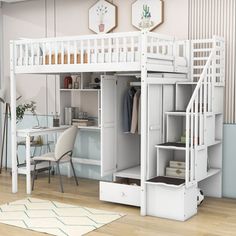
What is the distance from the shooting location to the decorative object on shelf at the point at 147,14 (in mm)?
5773

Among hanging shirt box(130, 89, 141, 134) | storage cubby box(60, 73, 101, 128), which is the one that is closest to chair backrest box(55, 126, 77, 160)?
storage cubby box(60, 73, 101, 128)

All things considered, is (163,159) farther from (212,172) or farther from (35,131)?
(35,131)

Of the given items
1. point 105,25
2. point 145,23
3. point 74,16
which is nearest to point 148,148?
point 145,23

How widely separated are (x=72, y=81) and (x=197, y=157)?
247 centimetres

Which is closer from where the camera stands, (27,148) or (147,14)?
(27,148)

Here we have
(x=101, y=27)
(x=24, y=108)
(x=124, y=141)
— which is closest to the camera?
(x=124, y=141)

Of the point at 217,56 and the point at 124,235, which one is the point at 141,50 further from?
the point at 124,235

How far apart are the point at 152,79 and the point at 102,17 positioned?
1.96 metres

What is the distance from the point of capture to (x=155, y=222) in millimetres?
4457

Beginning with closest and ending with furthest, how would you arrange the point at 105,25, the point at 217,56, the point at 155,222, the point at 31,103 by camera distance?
1. the point at 155,222
2. the point at 217,56
3. the point at 105,25
4. the point at 31,103

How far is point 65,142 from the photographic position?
5656mm

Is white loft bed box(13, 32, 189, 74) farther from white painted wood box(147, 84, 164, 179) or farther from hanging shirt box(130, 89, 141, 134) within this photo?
hanging shirt box(130, 89, 141, 134)

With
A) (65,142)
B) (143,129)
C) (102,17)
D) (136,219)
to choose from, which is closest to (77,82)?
(102,17)

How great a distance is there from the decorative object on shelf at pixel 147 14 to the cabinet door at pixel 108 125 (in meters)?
0.97
